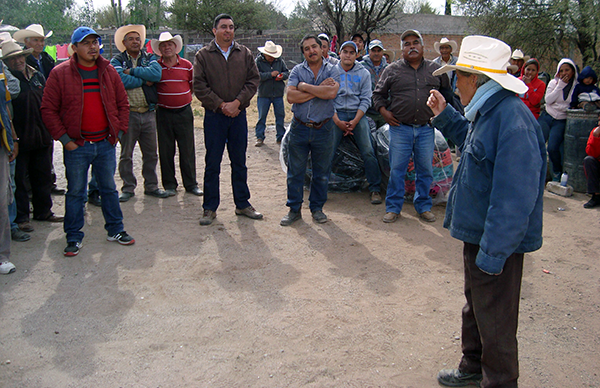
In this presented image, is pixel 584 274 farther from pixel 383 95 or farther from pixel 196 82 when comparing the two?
pixel 196 82

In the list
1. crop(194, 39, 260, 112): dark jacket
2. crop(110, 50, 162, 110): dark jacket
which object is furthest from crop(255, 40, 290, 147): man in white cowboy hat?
crop(194, 39, 260, 112): dark jacket

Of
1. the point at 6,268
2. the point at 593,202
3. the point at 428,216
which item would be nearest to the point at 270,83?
the point at 428,216

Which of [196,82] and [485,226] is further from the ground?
[196,82]

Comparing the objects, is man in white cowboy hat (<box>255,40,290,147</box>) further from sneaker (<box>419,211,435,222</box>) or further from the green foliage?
the green foliage

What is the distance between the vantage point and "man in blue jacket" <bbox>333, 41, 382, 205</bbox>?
6.15 meters

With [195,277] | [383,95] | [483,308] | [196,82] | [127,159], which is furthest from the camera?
[127,159]

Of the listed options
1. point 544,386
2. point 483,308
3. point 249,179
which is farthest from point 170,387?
point 249,179

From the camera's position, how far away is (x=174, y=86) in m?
6.36

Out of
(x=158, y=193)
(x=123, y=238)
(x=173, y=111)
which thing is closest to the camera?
(x=123, y=238)

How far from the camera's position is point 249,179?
750cm

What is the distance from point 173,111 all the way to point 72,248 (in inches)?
94.6

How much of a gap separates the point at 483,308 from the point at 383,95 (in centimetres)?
360

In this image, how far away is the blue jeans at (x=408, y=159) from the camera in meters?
5.56

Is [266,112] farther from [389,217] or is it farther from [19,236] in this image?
[19,236]
